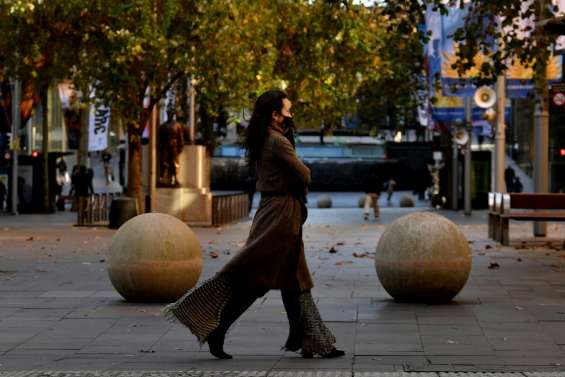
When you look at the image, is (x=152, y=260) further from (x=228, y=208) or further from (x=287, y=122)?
(x=228, y=208)

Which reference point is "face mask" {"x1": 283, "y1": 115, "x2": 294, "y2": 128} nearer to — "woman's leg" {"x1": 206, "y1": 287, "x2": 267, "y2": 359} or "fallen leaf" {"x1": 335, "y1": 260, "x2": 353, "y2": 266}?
"woman's leg" {"x1": 206, "y1": 287, "x2": 267, "y2": 359}

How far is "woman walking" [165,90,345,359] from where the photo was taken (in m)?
9.20

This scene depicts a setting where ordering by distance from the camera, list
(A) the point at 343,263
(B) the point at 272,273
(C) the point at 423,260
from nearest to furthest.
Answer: (B) the point at 272,273
(C) the point at 423,260
(A) the point at 343,263

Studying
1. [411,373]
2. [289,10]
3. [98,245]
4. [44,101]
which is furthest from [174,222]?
[44,101]

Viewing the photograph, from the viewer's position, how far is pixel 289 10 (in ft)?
122

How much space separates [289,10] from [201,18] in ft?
20.8

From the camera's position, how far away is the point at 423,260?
12859mm

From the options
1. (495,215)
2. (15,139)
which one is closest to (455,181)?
(15,139)

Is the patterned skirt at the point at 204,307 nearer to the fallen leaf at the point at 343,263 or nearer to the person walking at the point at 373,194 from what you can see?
the fallen leaf at the point at 343,263

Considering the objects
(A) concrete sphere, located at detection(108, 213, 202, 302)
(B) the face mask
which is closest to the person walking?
(A) concrete sphere, located at detection(108, 213, 202, 302)

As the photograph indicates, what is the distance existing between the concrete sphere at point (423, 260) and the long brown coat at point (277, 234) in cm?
374

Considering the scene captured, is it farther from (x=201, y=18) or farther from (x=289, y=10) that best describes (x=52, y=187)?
(x=201, y=18)

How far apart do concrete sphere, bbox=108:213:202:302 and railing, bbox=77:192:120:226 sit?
20.8m

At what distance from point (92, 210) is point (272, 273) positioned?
25891mm
